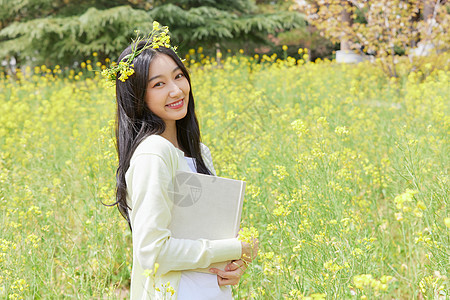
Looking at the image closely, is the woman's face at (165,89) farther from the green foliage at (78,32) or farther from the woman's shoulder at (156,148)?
the green foliage at (78,32)

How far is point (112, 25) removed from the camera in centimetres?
909

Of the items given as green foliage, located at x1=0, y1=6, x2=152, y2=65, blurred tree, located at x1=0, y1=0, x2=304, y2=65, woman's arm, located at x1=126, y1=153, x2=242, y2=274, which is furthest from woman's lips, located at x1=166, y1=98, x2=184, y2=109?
blurred tree, located at x1=0, y1=0, x2=304, y2=65

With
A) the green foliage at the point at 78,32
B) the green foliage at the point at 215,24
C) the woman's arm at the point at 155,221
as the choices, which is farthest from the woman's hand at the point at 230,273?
the green foliage at the point at 215,24

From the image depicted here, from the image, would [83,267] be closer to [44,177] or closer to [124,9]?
[44,177]

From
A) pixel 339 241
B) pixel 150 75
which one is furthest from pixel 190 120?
pixel 339 241

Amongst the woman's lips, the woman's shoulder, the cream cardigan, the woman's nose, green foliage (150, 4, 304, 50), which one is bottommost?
green foliage (150, 4, 304, 50)

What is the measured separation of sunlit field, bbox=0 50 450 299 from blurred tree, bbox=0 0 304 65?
4.02m

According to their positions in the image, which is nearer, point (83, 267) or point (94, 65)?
point (83, 267)

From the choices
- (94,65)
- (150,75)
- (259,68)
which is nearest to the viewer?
(150,75)

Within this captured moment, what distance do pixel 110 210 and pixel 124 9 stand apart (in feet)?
23.9

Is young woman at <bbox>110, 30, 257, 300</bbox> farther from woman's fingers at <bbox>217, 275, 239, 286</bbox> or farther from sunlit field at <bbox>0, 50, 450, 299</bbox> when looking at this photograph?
sunlit field at <bbox>0, 50, 450, 299</bbox>

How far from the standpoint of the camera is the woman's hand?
135 centimetres

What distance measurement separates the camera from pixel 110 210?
2.41 metres

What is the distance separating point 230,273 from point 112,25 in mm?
8652
